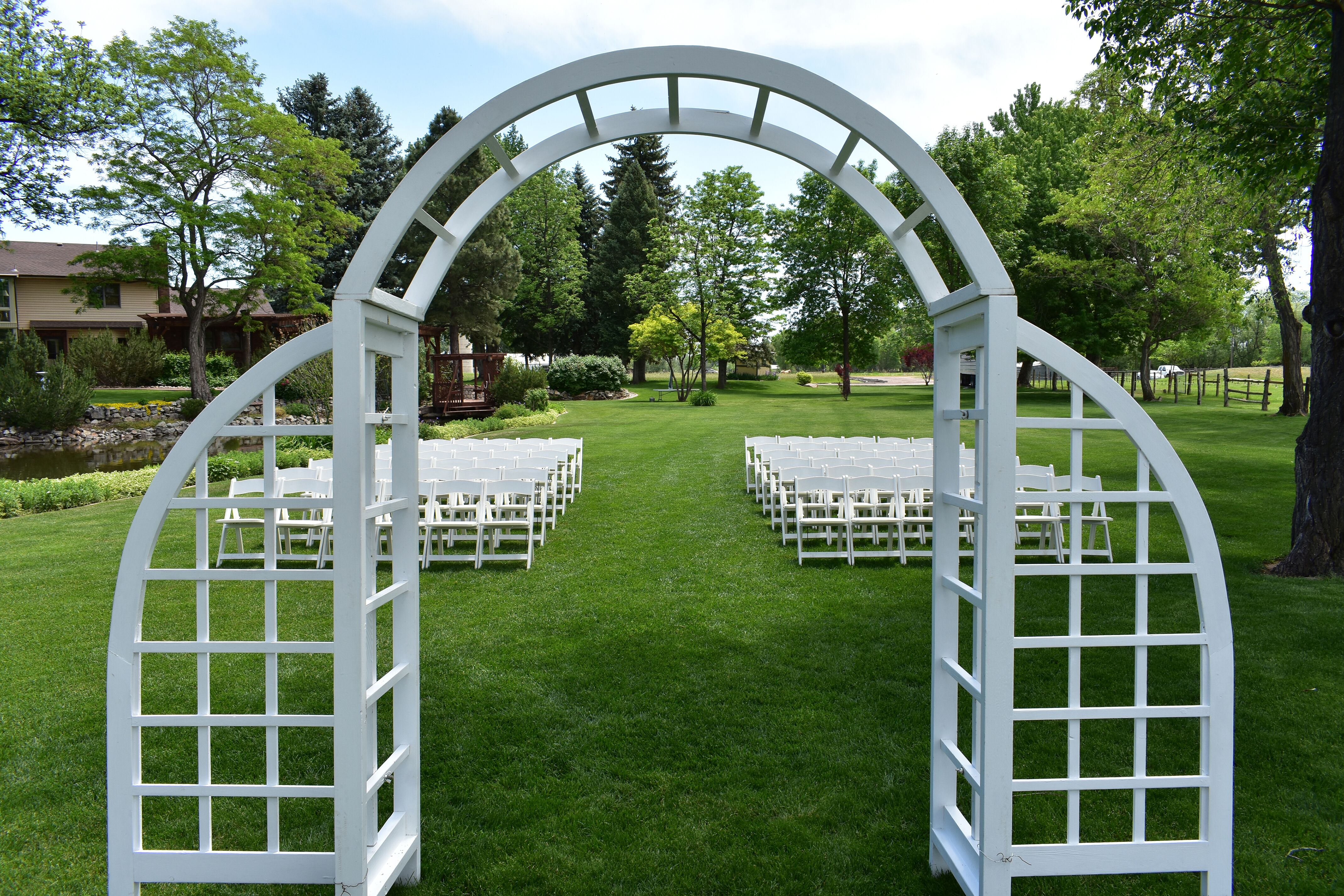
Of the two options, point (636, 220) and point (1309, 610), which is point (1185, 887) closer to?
point (1309, 610)

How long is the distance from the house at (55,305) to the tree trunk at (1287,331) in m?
44.8

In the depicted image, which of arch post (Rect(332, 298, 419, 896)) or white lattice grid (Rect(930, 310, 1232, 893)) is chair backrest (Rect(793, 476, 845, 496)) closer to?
white lattice grid (Rect(930, 310, 1232, 893))

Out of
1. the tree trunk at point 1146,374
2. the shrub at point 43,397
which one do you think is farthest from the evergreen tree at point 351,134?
the tree trunk at point 1146,374

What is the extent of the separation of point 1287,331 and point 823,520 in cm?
2534

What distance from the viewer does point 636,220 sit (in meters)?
49.8

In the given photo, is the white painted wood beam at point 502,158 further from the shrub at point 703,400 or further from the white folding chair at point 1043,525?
the shrub at point 703,400

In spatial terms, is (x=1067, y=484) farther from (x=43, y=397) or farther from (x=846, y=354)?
(x=846, y=354)

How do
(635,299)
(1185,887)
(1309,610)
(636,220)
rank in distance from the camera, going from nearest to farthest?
(1185,887) < (1309,610) < (635,299) < (636,220)

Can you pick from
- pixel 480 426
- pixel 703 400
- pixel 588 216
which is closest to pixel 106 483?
pixel 480 426

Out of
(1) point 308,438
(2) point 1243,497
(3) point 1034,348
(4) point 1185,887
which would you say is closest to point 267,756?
(3) point 1034,348

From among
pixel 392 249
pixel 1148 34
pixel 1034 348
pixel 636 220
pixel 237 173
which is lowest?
pixel 1034 348

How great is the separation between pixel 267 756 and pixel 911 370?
287ft

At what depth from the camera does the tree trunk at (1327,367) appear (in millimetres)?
6699

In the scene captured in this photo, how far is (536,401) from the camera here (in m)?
28.4
